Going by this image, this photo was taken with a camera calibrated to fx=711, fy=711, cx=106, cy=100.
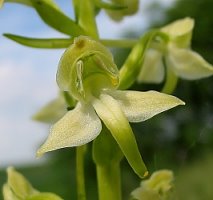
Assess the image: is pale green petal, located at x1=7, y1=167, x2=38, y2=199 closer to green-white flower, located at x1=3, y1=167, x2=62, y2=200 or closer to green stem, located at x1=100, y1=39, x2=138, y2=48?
green-white flower, located at x1=3, y1=167, x2=62, y2=200

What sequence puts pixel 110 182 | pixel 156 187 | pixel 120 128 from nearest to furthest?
1. pixel 120 128
2. pixel 110 182
3. pixel 156 187

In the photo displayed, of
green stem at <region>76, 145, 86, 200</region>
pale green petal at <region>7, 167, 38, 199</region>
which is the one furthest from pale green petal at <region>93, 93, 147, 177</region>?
pale green petal at <region>7, 167, 38, 199</region>

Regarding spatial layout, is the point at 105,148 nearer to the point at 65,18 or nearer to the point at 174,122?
the point at 65,18

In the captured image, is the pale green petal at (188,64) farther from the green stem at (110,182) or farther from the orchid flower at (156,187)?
the green stem at (110,182)

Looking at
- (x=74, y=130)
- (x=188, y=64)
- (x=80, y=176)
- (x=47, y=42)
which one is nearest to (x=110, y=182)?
(x=80, y=176)

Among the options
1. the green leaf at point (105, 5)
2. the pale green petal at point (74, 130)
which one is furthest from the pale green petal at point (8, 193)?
the green leaf at point (105, 5)

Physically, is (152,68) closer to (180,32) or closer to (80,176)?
(180,32)
